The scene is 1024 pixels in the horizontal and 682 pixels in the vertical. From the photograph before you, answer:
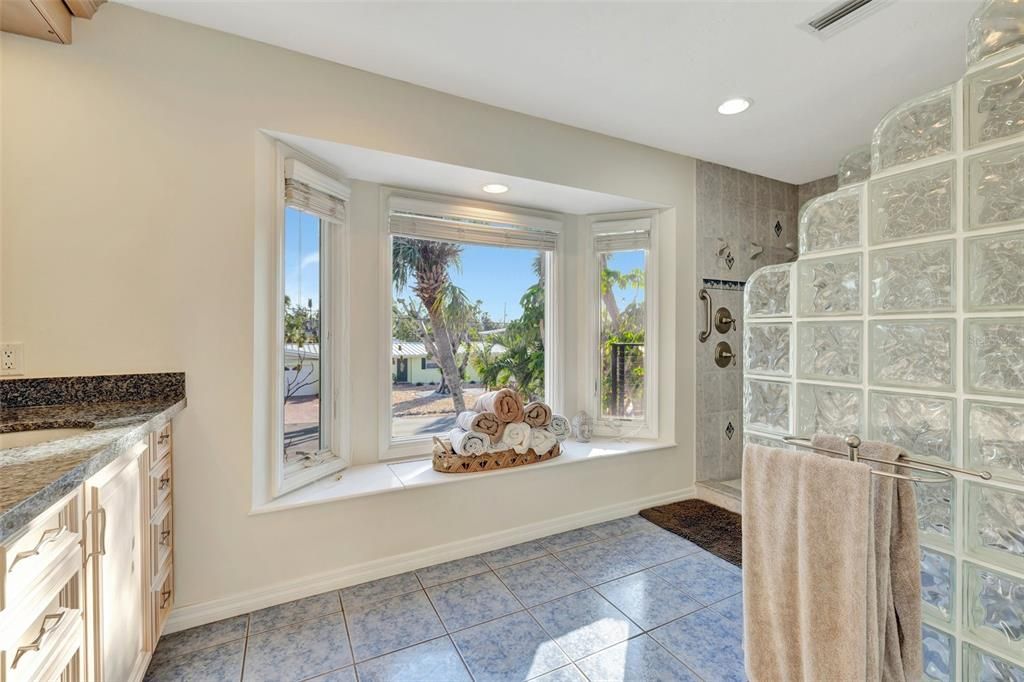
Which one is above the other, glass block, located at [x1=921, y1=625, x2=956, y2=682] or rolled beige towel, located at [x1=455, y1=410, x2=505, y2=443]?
rolled beige towel, located at [x1=455, y1=410, x2=505, y2=443]

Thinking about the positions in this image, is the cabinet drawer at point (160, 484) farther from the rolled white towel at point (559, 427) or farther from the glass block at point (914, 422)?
the glass block at point (914, 422)

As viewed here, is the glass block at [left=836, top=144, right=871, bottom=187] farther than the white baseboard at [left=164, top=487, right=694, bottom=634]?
Yes

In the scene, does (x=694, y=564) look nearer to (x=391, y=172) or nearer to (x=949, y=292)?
(x=949, y=292)

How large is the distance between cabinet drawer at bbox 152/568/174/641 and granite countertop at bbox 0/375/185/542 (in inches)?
24.4

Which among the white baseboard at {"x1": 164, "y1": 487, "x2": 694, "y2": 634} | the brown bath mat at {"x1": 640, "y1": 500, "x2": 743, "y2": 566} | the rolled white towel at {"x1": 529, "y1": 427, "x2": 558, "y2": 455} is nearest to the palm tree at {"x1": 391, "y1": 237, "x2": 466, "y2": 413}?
the rolled white towel at {"x1": 529, "y1": 427, "x2": 558, "y2": 455}

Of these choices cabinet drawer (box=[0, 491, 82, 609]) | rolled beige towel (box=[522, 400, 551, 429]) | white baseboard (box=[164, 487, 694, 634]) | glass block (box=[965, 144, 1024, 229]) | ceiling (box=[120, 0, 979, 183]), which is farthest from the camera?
rolled beige towel (box=[522, 400, 551, 429])

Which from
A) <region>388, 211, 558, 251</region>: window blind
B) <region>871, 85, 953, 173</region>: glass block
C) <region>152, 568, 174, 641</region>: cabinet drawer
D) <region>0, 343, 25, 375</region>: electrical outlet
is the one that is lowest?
<region>152, 568, 174, 641</region>: cabinet drawer

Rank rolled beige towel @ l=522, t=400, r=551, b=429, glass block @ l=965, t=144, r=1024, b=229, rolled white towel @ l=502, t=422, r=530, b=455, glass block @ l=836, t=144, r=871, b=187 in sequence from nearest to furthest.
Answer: glass block @ l=965, t=144, r=1024, b=229
glass block @ l=836, t=144, r=871, b=187
rolled white towel @ l=502, t=422, r=530, b=455
rolled beige towel @ l=522, t=400, r=551, b=429

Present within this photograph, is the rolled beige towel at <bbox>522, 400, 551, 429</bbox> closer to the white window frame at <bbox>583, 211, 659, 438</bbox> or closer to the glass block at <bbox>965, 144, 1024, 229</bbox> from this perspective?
the white window frame at <bbox>583, 211, 659, 438</bbox>

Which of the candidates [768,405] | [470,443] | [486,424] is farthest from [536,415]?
[768,405]

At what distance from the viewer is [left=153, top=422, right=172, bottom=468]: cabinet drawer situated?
4.70 ft

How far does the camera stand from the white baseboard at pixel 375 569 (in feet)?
5.54

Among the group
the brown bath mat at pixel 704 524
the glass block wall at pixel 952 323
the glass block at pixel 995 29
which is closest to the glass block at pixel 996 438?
the glass block wall at pixel 952 323

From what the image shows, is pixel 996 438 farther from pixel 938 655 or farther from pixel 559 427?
pixel 559 427
